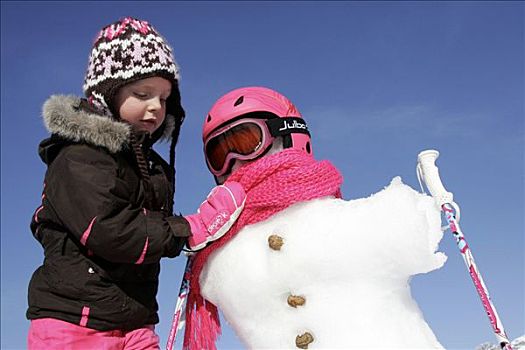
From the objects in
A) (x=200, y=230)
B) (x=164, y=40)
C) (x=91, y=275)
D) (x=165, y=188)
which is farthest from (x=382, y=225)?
(x=164, y=40)

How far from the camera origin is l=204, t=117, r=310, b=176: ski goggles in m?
3.10

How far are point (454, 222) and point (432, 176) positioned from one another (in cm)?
24

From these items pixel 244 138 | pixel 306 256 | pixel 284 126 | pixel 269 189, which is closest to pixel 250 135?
Answer: pixel 244 138

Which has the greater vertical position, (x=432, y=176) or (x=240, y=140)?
(x=240, y=140)

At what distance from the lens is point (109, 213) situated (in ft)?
8.79

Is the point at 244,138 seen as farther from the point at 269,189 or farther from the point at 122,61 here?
the point at 122,61

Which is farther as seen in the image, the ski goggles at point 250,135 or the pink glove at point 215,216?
the ski goggles at point 250,135

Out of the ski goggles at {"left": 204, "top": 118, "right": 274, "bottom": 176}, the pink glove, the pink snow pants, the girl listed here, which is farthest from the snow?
the pink snow pants

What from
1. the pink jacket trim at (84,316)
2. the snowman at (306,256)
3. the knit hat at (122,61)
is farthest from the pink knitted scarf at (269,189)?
the knit hat at (122,61)

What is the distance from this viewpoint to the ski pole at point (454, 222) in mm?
2762

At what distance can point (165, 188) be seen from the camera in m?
3.14

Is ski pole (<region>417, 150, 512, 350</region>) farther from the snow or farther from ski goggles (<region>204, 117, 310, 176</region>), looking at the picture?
ski goggles (<region>204, 117, 310, 176</region>)

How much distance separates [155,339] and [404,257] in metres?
1.33

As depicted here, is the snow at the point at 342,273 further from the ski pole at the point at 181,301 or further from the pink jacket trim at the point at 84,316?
the pink jacket trim at the point at 84,316
